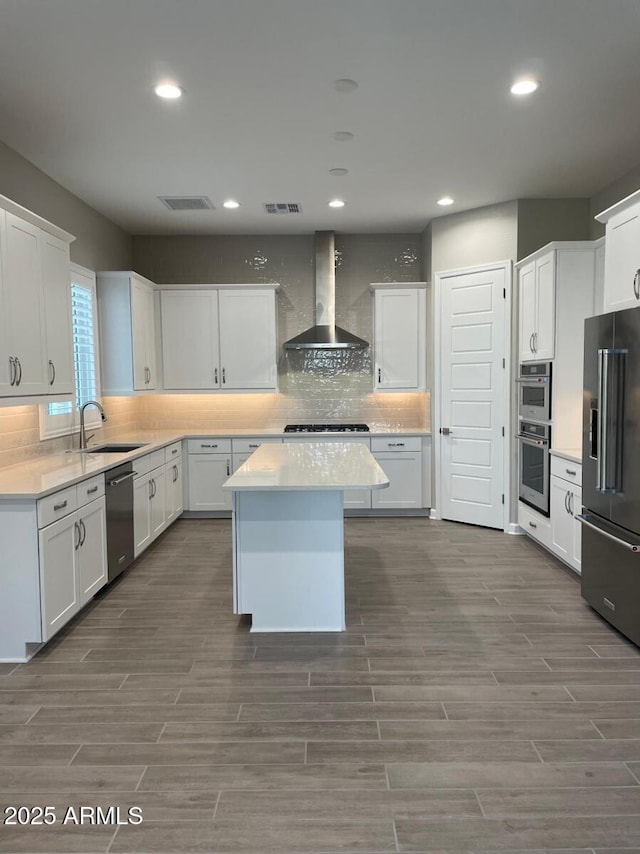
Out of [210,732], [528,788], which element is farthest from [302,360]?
[528,788]

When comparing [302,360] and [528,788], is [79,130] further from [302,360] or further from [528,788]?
Answer: [528,788]

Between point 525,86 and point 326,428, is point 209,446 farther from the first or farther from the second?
point 525,86

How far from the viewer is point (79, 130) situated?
11.7 ft

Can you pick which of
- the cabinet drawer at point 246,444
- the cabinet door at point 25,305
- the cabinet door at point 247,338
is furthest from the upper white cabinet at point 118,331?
the cabinet door at point 25,305

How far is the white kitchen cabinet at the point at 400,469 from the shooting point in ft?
19.3

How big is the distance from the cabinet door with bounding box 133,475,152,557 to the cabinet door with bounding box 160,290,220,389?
5.47ft

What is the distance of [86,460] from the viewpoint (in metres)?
4.10

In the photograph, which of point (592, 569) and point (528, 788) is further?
point (592, 569)

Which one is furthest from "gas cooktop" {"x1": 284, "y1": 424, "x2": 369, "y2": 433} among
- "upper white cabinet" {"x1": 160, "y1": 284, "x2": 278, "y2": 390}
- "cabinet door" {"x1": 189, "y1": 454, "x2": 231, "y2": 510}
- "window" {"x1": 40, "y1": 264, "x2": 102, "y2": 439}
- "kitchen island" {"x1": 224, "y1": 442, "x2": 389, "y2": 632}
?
"kitchen island" {"x1": 224, "y1": 442, "x2": 389, "y2": 632}

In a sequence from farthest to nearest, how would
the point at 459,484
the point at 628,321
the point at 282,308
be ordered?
the point at 282,308, the point at 459,484, the point at 628,321

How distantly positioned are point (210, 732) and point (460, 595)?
2.04m

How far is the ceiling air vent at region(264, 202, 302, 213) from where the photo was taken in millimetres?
5207

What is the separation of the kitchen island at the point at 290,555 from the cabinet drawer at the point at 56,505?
94cm

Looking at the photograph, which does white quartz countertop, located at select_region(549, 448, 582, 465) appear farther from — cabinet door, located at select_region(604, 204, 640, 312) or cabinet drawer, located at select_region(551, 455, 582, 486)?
cabinet door, located at select_region(604, 204, 640, 312)
